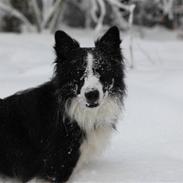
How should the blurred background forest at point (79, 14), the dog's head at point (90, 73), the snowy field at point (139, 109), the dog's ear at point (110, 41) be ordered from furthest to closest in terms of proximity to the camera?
the blurred background forest at point (79, 14) < the snowy field at point (139, 109) < the dog's ear at point (110, 41) < the dog's head at point (90, 73)

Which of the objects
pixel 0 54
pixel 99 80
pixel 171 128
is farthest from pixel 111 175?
pixel 0 54

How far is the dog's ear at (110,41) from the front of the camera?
4980mm

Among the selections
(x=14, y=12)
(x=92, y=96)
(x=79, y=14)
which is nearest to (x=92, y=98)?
(x=92, y=96)

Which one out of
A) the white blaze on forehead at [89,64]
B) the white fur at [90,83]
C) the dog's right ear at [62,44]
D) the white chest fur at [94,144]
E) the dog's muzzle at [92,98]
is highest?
the dog's right ear at [62,44]

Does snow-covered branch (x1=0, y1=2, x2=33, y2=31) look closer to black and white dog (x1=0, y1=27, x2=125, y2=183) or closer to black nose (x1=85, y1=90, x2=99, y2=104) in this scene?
black and white dog (x1=0, y1=27, x2=125, y2=183)

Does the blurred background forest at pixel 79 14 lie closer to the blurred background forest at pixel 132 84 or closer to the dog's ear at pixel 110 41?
the blurred background forest at pixel 132 84

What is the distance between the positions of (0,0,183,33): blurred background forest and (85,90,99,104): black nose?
5801 mm

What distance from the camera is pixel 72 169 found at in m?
4.86

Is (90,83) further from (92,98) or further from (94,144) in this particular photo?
(94,144)

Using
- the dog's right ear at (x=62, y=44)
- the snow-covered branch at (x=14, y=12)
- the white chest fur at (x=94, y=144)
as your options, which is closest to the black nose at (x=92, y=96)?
the white chest fur at (x=94, y=144)

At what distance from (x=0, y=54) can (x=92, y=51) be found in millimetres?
6598

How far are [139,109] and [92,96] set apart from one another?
2893mm

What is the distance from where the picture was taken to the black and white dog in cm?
482

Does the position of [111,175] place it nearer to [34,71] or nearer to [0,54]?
[34,71]
